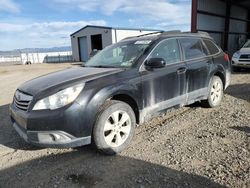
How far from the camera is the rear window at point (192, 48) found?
497cm

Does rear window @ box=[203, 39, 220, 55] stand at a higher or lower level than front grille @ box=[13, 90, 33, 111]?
higher

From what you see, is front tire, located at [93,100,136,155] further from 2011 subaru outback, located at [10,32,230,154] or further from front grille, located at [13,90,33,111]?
front grille, located at [13,90,33,111]

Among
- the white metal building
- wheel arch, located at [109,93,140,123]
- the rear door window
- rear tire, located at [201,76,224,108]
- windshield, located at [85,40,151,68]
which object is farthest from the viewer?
the white metal building

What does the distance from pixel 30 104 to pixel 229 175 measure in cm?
274

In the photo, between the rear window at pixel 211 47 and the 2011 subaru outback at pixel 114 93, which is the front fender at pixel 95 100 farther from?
the rear window at pixel 211 47

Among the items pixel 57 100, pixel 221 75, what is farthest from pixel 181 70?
pixel 57 100

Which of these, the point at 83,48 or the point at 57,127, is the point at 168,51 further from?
the point at 83,48

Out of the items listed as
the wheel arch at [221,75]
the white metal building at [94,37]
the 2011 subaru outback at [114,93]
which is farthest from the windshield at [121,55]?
the white metal building at [94,37]

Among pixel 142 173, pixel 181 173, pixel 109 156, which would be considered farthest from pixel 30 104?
pixel 181 173

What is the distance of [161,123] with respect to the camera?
16.1ft

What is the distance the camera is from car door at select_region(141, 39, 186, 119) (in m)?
4.07

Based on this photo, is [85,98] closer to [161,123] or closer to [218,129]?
[161,123]

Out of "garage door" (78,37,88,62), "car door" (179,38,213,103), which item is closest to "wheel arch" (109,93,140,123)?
"car door" (179,38,213,103)

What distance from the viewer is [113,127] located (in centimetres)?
363
